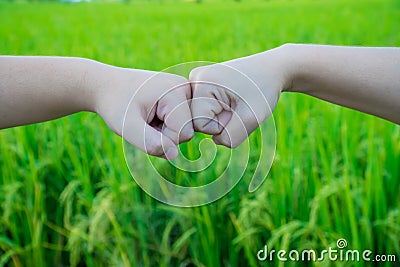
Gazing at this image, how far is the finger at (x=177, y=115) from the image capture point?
42cm

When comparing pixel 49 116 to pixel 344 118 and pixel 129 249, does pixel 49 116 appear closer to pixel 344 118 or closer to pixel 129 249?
pixel 129 249

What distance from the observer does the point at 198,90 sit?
44cm

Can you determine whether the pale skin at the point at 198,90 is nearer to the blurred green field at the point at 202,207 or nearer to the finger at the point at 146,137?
the finger at the point at 146,137

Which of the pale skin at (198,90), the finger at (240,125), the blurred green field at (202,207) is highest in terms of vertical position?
the pale skin at (198,90)

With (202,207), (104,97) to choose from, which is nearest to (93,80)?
(104,97)

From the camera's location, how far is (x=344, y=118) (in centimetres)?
74

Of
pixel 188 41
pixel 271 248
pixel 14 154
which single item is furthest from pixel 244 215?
pixel 188 41

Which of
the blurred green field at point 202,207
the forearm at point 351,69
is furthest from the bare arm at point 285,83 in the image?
the blurred green field at point 202,207

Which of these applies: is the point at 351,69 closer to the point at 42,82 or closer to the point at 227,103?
the point at 227,103

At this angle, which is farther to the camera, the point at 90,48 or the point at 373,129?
the point at 90,48

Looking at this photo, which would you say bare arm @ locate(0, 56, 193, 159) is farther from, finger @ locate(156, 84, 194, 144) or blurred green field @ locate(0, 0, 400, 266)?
blurred green field @ locate(0, 0, 400, 266)

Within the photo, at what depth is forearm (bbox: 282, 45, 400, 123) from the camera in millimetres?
469

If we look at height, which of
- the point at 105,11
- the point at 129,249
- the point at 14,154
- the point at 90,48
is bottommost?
the point at 129,249

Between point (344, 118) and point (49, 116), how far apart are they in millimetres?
413
